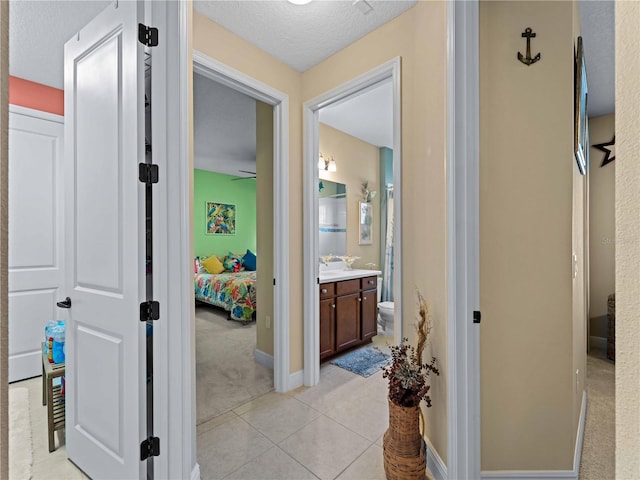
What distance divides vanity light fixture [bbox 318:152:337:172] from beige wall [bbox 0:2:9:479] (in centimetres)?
344

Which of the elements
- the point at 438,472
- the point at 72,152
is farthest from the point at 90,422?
the point at 438,472

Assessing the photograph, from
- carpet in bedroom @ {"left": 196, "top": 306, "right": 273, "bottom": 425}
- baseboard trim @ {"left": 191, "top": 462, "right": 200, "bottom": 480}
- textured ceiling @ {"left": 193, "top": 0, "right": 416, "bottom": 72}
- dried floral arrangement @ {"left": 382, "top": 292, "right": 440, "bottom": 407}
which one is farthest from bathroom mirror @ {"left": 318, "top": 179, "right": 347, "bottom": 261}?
baseboard trim @ {"left": 191, "top": 462, "right": 200, "bottom": 480}

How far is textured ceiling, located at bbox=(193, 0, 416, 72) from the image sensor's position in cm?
193

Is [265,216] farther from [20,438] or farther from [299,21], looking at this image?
[20,438]

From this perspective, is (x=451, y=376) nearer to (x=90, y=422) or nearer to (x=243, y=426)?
(x=243, y=426)

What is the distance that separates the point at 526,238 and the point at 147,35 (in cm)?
190

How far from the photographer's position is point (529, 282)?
147cm

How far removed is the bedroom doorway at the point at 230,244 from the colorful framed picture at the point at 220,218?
0.8 inches

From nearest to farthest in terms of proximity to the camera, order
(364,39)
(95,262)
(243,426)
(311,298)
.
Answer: (95,262) → (243,426) → (364,39) → (311,298)

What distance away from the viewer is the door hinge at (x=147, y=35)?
1.32m

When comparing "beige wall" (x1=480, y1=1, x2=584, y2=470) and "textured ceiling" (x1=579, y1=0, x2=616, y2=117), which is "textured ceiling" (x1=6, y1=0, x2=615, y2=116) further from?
"beige wall" (x1=480, y1=1, x2=584, y2=470)

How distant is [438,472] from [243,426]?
1.20 meters

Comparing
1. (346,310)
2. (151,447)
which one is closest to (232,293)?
(346,310)

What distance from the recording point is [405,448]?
4.92 ft
